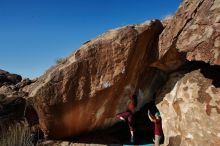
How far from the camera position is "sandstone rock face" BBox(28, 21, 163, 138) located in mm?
7574

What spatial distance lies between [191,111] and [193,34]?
1692 mm

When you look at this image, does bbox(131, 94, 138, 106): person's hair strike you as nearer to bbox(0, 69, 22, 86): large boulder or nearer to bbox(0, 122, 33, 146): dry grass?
bbox(0, 122, 33, 146): dry grass

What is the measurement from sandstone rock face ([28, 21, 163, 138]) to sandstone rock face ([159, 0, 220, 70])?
16.8 inches

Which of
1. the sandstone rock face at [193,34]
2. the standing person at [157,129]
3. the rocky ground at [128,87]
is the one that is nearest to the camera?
the sandstone rock face at [193,34]

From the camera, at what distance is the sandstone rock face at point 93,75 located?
298 inches

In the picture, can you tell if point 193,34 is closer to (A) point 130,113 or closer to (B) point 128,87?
(B) point 128,87

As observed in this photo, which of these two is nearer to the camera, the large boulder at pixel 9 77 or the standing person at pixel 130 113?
the standing person at pixel 130 113

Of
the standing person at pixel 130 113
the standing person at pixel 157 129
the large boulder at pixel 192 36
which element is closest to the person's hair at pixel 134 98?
the standing person at pixel 130 113

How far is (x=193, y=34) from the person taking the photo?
626 cm

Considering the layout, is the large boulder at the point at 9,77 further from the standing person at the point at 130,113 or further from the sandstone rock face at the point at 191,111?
the sandstone rock face at the point at 191,111

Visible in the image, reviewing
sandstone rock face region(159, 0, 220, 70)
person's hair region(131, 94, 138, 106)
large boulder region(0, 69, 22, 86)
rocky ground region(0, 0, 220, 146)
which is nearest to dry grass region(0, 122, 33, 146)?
rocky ground region(0, 0, 220, 146)

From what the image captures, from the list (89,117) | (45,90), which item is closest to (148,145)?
(89,117)

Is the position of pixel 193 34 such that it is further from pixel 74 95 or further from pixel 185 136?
pixel 74 95

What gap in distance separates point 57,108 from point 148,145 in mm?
2528
